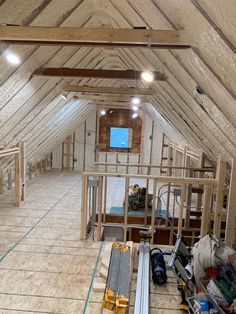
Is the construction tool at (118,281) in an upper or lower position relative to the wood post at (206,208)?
lower

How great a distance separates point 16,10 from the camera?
8.54 feet

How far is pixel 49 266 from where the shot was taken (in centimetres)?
359

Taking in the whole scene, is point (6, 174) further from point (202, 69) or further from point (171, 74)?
point (202, 69)

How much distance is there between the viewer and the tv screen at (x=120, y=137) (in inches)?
435

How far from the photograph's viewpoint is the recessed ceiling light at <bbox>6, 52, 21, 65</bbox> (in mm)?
3140

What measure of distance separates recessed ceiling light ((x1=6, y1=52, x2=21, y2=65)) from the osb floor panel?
242 centimetres

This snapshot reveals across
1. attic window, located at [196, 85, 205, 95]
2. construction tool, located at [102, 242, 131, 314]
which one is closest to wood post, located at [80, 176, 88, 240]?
construction tool, located at [102, 242, 131, 314]

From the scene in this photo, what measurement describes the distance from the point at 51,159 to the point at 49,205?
5267mm

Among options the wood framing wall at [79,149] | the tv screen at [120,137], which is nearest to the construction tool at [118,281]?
the tv screen at [120,137]

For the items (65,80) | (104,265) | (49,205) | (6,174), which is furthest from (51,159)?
(104,265)

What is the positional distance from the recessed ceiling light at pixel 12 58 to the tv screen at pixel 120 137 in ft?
25.4

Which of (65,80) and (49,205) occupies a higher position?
(65,80)

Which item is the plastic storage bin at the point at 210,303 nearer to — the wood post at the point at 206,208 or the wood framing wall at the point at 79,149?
the wood post at the point at 206,208

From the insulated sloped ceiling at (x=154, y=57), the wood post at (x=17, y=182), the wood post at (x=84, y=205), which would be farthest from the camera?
the wood post at (x=17, y=182)
